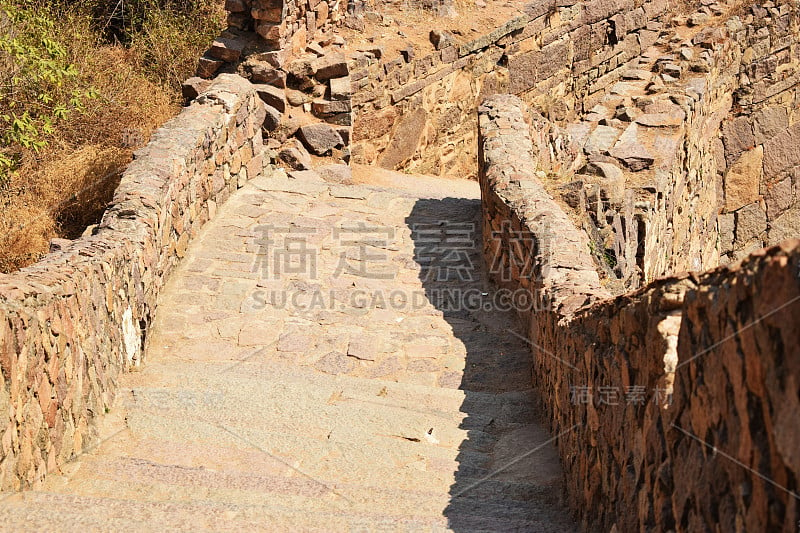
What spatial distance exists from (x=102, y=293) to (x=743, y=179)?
29.9 ft

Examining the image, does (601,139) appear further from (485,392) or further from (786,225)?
(786,225)

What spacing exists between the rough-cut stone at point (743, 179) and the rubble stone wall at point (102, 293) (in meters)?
6.47

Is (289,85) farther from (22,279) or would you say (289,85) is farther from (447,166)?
(22,279)

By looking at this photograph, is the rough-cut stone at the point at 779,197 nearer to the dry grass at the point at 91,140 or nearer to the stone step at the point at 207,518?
the dry grass at the point at 91,140

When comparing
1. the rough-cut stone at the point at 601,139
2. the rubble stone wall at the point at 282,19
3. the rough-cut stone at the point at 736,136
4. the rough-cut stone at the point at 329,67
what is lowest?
the rough-cut stone at the point at 601,139

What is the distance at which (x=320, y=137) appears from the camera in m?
9.53

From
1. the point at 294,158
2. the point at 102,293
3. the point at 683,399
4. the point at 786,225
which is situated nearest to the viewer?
the point at 683,399

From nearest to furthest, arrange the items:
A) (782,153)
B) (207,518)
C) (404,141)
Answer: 1. (207,518)
2. (404,141)
3. (782,153)

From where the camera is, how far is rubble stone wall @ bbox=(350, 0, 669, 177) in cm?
1069

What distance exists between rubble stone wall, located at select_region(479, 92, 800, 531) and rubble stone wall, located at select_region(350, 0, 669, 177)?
251 inches

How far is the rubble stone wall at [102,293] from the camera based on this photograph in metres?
3.65

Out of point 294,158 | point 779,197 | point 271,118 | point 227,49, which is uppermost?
point 227,49

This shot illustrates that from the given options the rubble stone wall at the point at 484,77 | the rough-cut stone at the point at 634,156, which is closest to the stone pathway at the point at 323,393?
the rough-cut stone at the point at 634,156

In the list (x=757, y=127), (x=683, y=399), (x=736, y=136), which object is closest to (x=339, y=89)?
(x=736, y=136)
